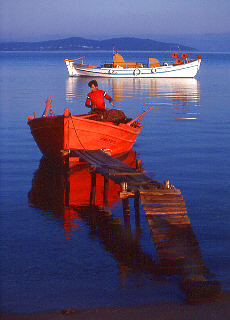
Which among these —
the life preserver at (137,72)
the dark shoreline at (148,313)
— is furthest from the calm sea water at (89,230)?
the life preserver at (137,72)

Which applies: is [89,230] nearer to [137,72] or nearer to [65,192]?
[65,192]

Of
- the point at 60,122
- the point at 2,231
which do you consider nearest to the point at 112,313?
the point at 2,231

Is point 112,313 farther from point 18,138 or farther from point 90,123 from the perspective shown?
point 18,138

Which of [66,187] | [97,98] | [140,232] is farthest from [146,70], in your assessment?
[140,232]

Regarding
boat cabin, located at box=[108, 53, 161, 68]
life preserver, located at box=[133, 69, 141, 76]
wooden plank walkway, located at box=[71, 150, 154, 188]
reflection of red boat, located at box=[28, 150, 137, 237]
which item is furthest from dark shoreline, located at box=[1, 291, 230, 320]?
boat cabin, located at box=[108, 53, 161, 68]

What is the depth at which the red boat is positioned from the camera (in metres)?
16.4

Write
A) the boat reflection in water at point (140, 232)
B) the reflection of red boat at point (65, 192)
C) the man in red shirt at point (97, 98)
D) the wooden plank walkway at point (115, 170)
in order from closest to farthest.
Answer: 1. the boat reflection in water at point (140, 232)
2. the wooden plank walkway at point (115, 170)
3. the reflection of red boat at point (65, 192)
4. the man in red shirt at point (97, 98)

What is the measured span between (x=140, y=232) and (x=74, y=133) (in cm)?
612

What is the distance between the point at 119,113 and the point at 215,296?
11.1m

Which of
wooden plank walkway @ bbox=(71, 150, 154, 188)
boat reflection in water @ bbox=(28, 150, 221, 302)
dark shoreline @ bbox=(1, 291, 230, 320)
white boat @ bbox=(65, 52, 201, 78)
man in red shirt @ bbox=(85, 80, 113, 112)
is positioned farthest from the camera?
white boat @ bbox=(65, 52, 201, 78)

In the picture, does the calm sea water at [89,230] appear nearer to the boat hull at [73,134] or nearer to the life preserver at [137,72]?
the boat hull at [73,134]

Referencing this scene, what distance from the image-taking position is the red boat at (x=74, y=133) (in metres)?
16.4

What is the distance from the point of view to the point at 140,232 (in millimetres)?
11148

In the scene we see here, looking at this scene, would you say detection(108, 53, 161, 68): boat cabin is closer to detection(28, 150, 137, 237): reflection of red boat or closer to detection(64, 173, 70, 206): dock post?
detection(28, 150, 137, 237): reflection of red boat
